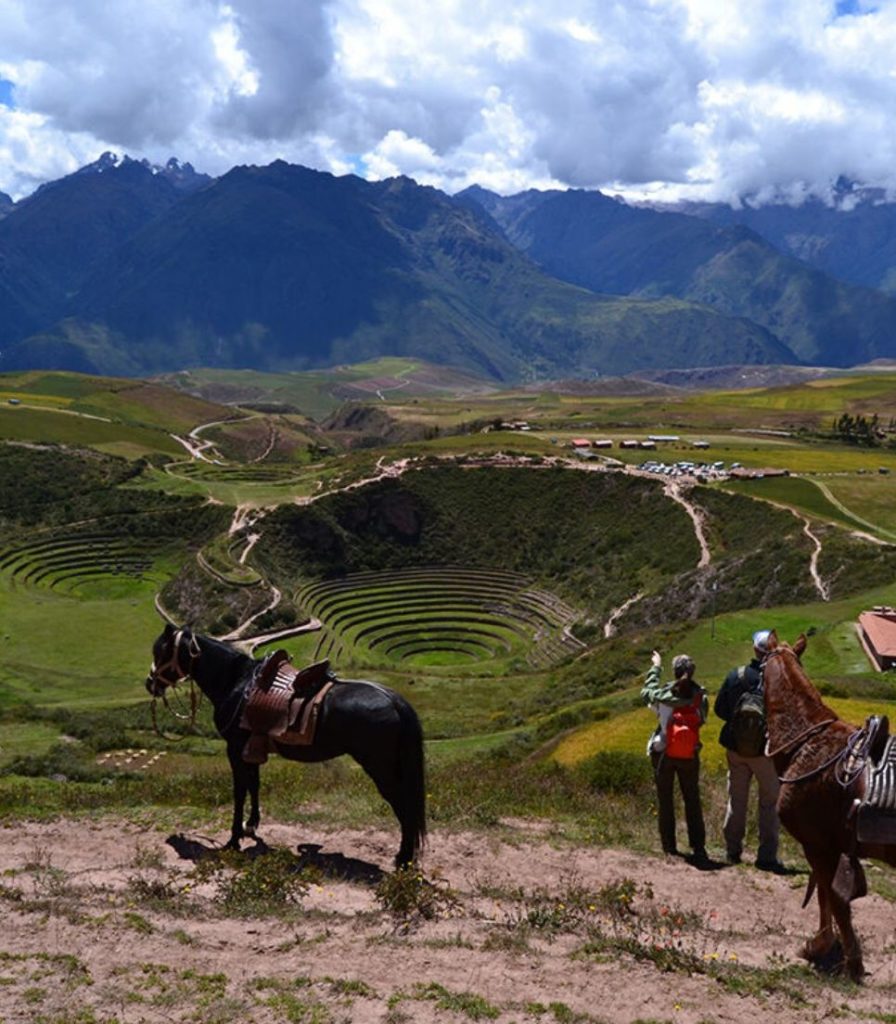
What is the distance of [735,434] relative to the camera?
5615 inches

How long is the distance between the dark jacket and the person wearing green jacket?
1.16ft

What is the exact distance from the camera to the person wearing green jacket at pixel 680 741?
13312mm

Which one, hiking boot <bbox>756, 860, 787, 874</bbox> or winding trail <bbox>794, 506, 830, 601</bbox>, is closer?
hiking boot <bbox>756, 860, 787, 874</bbox>

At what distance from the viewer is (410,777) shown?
12867mm

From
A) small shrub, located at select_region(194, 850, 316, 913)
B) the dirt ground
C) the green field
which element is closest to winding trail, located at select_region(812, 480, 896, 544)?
the green field

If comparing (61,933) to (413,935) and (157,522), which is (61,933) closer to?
(413,935)

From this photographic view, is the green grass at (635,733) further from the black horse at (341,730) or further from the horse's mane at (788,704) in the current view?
the horse's mane at (788,704)

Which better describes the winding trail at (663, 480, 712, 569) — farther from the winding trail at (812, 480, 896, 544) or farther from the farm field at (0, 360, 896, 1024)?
the winding trail at (812, 480, 896, 544)

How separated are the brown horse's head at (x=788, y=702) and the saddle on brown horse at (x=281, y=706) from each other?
6853 millimetres

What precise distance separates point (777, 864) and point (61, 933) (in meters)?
10.7

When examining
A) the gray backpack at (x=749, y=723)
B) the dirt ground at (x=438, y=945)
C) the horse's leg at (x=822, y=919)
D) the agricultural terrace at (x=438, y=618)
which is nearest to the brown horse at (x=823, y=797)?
the horse's leg at (x=822, y=919)

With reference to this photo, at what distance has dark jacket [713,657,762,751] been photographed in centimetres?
1278

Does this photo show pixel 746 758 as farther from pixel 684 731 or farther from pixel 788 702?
pixel 788 702

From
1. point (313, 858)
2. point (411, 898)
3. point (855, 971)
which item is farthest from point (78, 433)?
point (855, 971)
